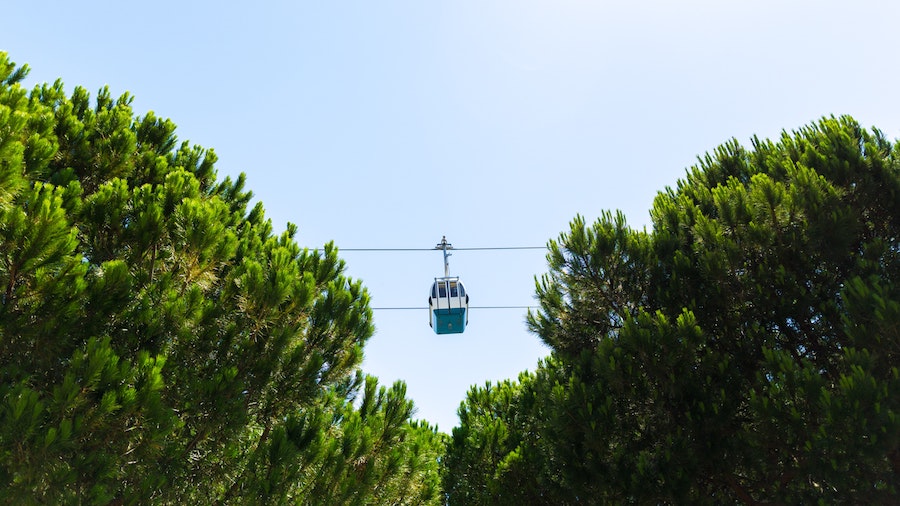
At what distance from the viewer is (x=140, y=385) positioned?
14.8 feet

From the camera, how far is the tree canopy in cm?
554

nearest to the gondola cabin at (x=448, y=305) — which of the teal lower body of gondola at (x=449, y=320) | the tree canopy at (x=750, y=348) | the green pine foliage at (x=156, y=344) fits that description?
the teal lower body of gondola at (x=449, y=320)

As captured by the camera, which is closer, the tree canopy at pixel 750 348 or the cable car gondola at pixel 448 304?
the tree canopy at pixel 750 348

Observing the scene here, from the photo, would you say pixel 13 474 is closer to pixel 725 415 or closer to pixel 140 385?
pixel 140 385

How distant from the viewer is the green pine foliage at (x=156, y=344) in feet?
13.9

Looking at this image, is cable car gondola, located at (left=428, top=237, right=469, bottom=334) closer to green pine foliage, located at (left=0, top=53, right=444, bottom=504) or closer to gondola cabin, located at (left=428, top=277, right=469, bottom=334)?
gondola cabin, located at (left=428, top=277, right=469, bottom=334)

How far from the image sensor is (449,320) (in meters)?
12.3

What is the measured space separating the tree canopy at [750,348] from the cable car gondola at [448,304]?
4.41 m

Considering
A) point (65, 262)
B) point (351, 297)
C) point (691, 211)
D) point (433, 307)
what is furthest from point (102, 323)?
point (433, 307)

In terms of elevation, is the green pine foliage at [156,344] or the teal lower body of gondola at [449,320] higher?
the teal lower body of gondola at [449,320]

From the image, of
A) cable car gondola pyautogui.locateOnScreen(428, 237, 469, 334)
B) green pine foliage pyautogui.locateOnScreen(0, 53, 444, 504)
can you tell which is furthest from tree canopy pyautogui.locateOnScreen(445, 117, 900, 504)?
cable car gondola pyautogui.locateOnScreen(428, 237, 469, 334)

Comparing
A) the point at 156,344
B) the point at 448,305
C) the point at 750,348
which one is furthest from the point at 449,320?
the point at 156,344

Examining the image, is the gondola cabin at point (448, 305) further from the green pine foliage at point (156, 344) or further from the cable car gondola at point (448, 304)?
the green pine foliage at point (156, 344)

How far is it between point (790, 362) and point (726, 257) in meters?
1.57
